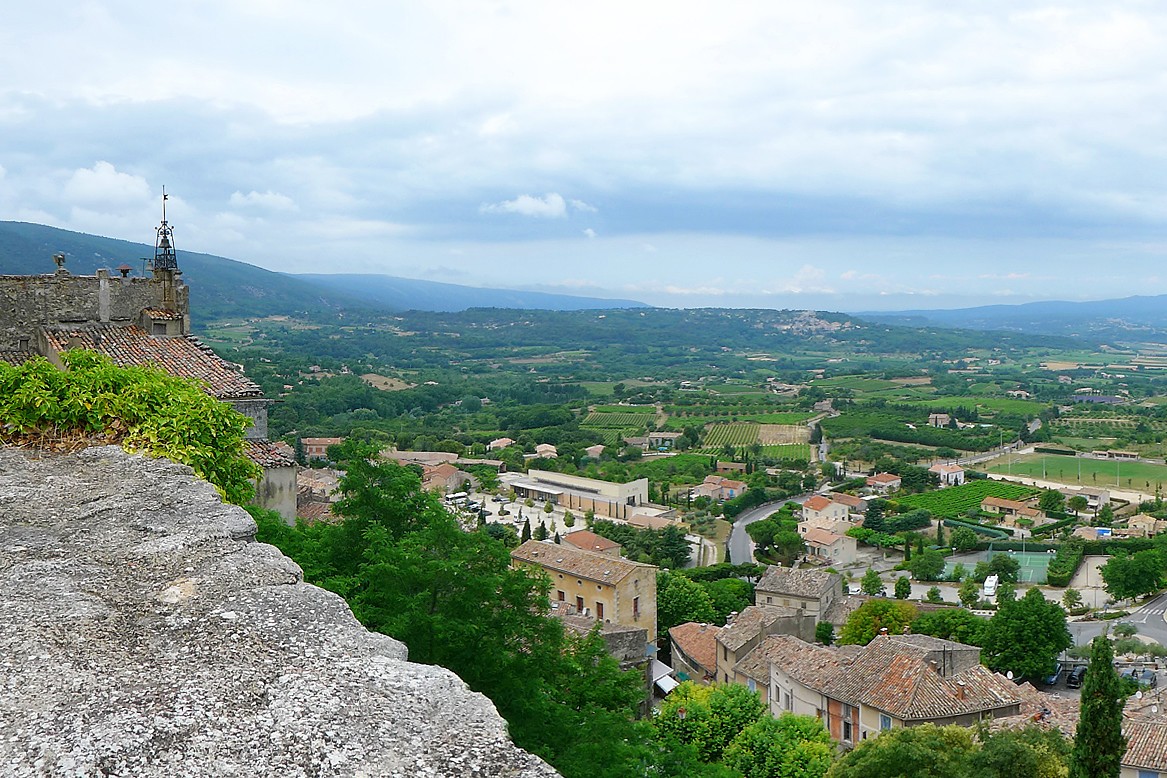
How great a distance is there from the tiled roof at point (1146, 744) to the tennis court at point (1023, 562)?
3458 cm

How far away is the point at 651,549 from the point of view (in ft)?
190

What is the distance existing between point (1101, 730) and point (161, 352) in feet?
62.8

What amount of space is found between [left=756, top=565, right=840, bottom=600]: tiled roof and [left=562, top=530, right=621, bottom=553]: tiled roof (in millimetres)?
8929

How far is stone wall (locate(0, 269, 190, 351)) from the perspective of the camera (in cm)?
1495

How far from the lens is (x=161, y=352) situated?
14.9m

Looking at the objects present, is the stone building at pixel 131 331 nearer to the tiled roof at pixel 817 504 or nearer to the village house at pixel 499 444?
the tiled roof at pixel 817 504

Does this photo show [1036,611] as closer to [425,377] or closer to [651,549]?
[651,549]

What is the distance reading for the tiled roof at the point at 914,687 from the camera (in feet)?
82.1

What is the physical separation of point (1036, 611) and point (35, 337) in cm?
3528

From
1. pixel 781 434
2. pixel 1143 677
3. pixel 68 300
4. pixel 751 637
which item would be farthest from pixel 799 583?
pixel 781 434

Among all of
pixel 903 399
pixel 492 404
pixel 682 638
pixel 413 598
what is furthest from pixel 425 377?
pixel 413 598

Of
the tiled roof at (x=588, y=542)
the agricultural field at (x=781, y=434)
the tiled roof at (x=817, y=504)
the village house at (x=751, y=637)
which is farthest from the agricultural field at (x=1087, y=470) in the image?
the village house at (x=751, y=637)

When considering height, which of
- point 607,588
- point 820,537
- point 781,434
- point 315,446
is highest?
point 607,588

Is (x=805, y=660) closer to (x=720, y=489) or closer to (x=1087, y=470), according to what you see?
(x=720, y=489)
